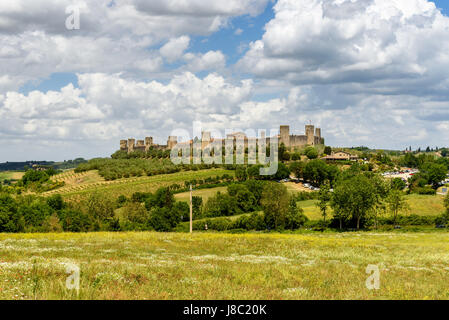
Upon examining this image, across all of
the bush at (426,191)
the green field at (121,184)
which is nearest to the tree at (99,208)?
the green field at (121,184)

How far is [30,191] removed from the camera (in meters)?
179

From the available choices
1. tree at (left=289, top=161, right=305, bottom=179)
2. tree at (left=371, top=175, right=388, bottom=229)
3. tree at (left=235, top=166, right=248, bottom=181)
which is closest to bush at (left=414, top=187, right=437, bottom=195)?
tree at (left=371, top=175, right=388, bottom=229)

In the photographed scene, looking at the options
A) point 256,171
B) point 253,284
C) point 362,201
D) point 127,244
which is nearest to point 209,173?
point 256,171

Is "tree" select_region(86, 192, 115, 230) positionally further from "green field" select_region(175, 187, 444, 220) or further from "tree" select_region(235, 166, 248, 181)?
"tree" select_region(235, 166, 248, 181)

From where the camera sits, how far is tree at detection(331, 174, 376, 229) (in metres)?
82.9

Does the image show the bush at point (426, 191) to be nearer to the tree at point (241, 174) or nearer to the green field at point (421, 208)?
the green field at point (421, 208)

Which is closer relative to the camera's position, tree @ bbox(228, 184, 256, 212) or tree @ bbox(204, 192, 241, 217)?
tree @ bbox(204, 192, 241, 217)

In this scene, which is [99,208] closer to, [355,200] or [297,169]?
[355,200]

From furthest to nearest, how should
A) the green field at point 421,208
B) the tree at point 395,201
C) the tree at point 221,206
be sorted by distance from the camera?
1. the tree at point 221,206
2. the green field at point 421,208
3. the tree at point 395,201

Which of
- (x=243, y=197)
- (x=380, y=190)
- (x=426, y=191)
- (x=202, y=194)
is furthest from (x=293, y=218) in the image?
(x=426, y=191)

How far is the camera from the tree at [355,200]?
272 ft
